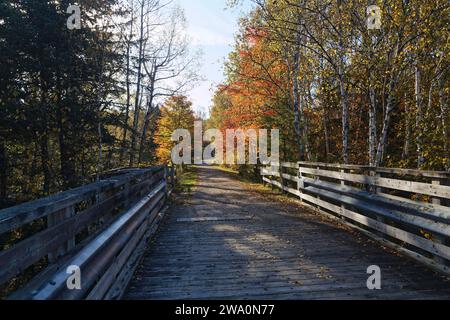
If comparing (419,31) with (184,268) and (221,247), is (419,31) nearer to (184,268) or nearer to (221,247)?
(221,247)

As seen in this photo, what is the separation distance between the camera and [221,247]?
19.1 feet

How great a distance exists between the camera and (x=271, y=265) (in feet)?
15.8

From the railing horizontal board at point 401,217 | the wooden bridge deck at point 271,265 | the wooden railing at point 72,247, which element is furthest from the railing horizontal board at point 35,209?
the railing horizontal board at point 401,217

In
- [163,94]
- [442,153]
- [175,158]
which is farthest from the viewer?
[175,158]

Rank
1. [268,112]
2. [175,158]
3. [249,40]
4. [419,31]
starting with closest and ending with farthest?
[419,31] < [249,40] < [268,112] < [175,158]

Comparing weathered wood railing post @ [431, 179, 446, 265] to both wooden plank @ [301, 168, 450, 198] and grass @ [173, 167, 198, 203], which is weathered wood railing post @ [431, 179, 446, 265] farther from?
grass @ [173, 167, 198, 203]

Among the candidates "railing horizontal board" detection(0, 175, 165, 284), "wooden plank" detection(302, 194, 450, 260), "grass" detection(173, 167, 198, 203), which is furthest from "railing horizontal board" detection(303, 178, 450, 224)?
"grass" detection(173, 167, 198, 203)

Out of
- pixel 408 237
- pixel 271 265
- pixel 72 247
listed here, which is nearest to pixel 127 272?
pixel 72 247

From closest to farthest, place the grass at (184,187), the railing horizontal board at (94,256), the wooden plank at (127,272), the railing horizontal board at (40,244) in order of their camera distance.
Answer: the railing horizontal board at (40,244) → the railing horizontal board at (94,256) → the wooden plank at (127,272) → the grass at (184,187)

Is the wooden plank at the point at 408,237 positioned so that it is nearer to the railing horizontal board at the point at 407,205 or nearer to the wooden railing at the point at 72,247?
the railing horizontal board at the point at 407,205

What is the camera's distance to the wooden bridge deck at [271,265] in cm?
386

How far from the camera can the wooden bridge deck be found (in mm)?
3857

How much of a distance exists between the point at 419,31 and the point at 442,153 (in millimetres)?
2837
